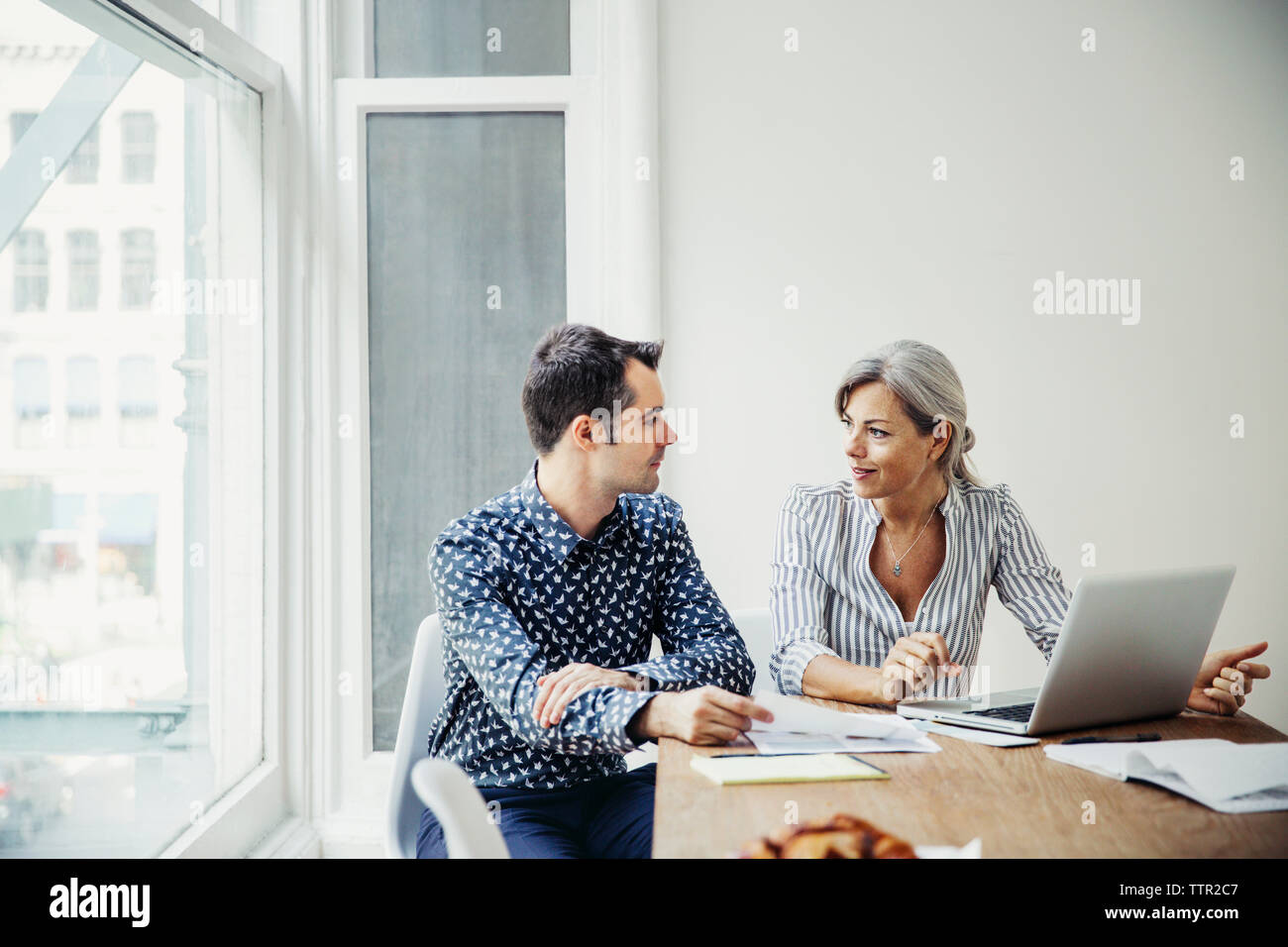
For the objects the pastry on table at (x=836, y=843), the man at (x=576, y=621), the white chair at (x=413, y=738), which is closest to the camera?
the pastry on table at (x=836, y=843)

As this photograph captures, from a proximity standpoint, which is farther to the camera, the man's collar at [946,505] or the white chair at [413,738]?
the man's collar at [946,505]

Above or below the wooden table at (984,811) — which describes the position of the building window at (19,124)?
above

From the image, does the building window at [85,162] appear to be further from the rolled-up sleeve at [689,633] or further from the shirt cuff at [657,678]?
the shirt cuff at [657,678]

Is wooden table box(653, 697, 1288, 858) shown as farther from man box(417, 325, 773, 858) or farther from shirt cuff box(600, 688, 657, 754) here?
man box(417, 325, 773, 858)

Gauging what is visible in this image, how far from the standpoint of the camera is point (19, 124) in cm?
169

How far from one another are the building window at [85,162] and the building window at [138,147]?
0.35 feet

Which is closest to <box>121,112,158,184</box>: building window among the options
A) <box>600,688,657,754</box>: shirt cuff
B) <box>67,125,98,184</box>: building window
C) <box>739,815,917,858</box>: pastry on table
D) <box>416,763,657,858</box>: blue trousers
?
<box>67,125,98,184</box>: building window

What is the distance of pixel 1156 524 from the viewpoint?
8.91 ft

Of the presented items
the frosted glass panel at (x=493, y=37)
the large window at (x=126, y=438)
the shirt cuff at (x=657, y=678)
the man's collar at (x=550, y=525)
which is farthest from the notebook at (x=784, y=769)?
the frosted glass panel at (x=493, y=37)

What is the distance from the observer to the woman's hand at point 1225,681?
153 cm

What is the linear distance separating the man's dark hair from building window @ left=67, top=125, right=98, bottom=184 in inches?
37.0
